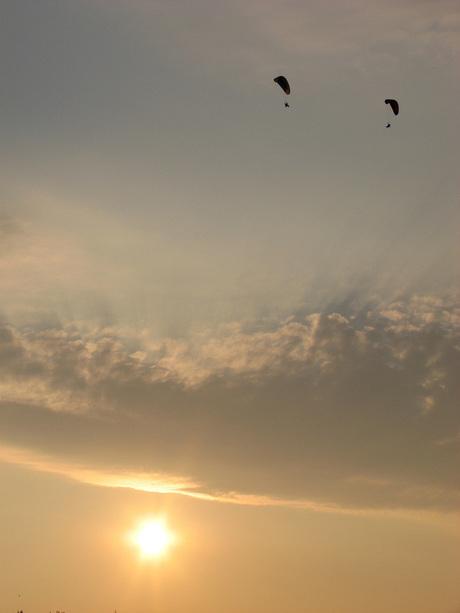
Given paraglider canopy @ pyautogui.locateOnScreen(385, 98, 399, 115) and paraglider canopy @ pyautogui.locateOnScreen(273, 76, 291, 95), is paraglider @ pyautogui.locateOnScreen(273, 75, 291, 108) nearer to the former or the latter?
paraglider canopy @ pyautogui.locateOnScreen(273, 76, 291, 95)

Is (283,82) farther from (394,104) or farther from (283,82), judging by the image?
(394,104)

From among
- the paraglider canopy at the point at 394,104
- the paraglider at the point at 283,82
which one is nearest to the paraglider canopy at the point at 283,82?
the paraglider at the point at 283,82

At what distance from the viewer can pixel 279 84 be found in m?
112

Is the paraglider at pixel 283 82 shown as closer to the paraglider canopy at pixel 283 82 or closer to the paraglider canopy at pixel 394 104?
the paraglider canopy at pixel 283 82

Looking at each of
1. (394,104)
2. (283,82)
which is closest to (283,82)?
(283,82)

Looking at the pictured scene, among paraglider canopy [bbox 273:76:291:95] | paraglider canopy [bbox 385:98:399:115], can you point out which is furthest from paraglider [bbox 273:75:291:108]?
paraglider canopy [bbox 385:98:399:115]

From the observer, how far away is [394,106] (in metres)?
121

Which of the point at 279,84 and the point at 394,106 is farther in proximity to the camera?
the point at 394,106

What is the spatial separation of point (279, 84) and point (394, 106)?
28.2m
